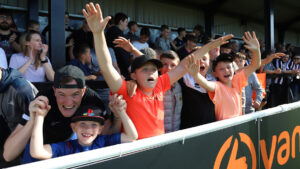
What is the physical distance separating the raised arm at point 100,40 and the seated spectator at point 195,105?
0.95m

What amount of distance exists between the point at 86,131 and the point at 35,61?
1.85 metres

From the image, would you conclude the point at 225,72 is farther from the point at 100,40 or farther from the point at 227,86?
the point at 100,40

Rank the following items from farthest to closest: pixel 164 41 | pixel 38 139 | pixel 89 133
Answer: pixel 164 41 < pixel 89 133 < pixel 38 139

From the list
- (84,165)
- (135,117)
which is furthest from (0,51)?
(84,165)

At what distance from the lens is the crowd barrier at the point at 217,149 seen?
3.97 feet

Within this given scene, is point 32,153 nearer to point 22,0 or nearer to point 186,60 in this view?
point 186,60

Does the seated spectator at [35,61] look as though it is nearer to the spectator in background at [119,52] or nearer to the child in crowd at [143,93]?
the child in crowd at [143,93]

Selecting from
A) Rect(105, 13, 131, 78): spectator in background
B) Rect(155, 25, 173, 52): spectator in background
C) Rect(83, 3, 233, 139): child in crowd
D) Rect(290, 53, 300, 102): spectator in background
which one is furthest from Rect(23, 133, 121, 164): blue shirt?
Rect(290, 53, 300, 102): spectator in background

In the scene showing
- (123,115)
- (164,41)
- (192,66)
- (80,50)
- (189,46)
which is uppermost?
(164,41)

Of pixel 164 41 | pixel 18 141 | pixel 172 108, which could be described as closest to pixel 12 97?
pixel 18 141

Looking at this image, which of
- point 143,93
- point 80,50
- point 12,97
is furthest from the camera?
point 80,50

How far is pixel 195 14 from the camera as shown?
11.4 metres

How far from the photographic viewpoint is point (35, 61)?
10.8 feet

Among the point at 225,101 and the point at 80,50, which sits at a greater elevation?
the point at 80,50
